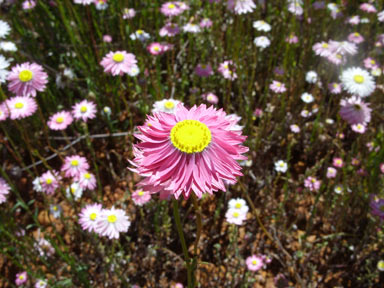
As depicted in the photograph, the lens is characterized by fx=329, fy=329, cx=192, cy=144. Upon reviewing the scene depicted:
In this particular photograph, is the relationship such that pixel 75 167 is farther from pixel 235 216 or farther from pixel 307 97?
pixel 307 97

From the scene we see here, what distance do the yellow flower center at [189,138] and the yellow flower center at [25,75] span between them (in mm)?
1748

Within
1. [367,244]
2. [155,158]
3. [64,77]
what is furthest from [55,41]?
[367,244]

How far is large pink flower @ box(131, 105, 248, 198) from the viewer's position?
100 cm

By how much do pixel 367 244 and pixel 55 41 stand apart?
3511 mm

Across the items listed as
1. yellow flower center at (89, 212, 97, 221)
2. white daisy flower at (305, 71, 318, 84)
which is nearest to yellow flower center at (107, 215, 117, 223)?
yellow flower center at (89, 212, 97, 221)

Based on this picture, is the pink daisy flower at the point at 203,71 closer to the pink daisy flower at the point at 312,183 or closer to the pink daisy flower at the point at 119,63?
the pink daisy flower at the point at 119,63

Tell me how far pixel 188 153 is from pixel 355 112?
2.14 m

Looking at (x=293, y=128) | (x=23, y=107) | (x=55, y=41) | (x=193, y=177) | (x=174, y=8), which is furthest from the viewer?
(x=55, y=41)

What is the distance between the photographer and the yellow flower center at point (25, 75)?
7.64 feet

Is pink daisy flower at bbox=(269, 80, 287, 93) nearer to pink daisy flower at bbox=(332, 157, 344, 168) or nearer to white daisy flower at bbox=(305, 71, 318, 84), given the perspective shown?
white daisy flower at bbox=(305, 71, 318, 84)

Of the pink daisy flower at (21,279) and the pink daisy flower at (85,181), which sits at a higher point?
the pink daisy flower at (85,181)

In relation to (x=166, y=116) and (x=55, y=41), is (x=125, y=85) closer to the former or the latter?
(x=55, y=41)

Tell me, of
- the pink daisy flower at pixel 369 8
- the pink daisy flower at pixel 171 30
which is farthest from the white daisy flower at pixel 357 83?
the pink daisy flower at pixel 171 30

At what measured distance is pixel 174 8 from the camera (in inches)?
130
